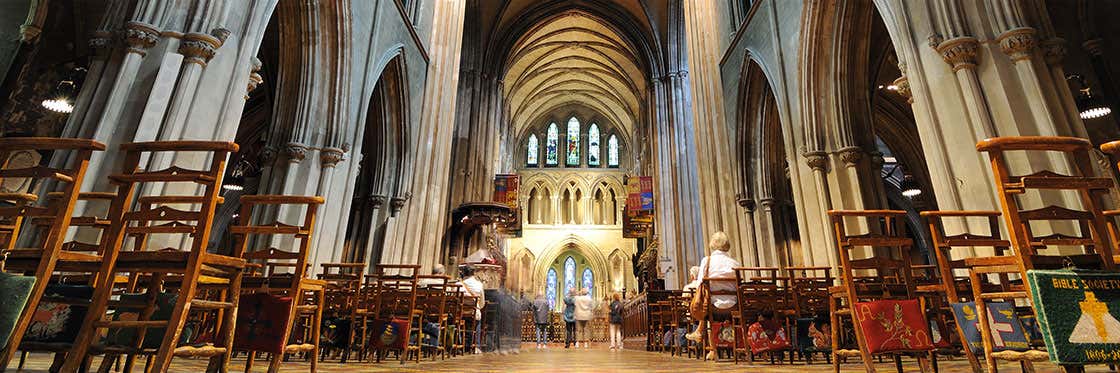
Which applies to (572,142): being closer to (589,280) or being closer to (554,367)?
(589,280)

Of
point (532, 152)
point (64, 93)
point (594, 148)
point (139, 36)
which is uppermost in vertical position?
point (594, 148)

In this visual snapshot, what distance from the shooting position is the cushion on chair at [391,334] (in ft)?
14.8

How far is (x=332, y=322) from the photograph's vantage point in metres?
5.14

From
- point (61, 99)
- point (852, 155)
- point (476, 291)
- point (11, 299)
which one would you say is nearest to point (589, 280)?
point (476, 291)

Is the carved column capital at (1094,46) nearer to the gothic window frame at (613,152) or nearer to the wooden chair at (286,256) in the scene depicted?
the wooden chair at (286,256)

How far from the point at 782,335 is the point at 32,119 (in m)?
11.2

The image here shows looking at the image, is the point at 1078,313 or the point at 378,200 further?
the point at 378,200

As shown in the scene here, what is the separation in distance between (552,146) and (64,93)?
70.4 feet

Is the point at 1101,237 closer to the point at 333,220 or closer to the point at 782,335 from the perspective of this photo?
the point at 782,335

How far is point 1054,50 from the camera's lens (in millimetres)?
4148

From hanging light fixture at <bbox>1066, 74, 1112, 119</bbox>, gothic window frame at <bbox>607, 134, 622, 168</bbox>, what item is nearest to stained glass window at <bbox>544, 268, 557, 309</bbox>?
gothic window frame at <bbox>607, 134, 622, 168</bbox>

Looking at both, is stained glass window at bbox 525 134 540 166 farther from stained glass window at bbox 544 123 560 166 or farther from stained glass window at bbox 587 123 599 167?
stained glass window at bbox 587 123 599 167

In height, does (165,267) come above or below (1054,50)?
below

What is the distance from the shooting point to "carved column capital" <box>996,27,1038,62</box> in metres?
3.96
